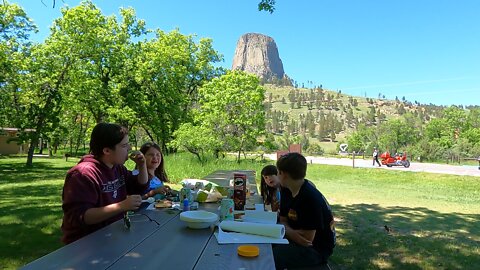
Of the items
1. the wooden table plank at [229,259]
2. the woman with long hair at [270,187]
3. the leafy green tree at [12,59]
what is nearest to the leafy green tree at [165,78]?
the leafy green tree at [12,59]

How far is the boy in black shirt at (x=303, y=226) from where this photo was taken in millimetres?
2408

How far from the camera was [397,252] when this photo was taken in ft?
14.8

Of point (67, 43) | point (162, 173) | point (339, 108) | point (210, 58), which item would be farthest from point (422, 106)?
point (162, 173)

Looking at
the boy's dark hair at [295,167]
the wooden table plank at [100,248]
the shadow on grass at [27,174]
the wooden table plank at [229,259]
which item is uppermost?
the boy's dark hair at [295,167]

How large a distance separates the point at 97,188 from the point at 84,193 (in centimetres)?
16

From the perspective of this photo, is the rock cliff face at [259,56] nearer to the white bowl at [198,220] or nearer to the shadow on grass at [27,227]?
the shadow on grass at [27,227]

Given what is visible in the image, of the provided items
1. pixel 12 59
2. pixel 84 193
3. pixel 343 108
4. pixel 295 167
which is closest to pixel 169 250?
pixel 84 193

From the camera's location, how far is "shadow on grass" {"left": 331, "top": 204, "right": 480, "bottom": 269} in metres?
4.13

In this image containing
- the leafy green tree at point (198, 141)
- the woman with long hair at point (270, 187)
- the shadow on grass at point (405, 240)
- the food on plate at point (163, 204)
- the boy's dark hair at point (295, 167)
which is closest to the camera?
the boy's dark hair at point (295, 167)

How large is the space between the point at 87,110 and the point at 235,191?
21675 mm

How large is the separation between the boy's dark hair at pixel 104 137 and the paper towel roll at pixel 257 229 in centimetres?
93

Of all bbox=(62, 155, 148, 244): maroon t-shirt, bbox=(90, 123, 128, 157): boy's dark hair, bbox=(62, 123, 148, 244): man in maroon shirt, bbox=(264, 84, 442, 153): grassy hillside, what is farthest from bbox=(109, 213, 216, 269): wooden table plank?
bbox=(264, 84, 442, 153): grassy hillside

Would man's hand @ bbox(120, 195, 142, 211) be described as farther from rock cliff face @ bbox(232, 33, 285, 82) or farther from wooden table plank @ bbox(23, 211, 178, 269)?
rock cliff face @ bbox(232, 33, 285, 82)

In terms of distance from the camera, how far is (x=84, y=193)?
2.14m
